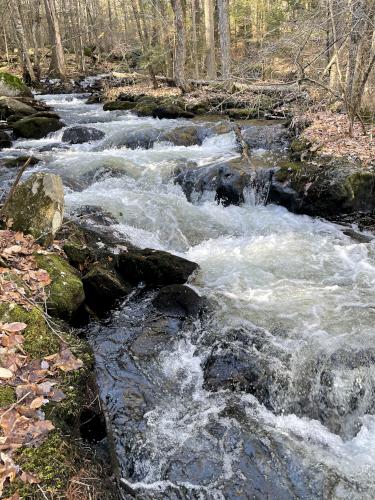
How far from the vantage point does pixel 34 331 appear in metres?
3.96

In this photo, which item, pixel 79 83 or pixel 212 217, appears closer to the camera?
pixel 212 217

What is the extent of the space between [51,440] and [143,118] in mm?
15323

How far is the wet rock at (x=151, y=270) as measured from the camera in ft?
21.2

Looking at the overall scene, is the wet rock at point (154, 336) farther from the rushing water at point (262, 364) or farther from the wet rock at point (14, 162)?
the wet rock at point (14, 162)

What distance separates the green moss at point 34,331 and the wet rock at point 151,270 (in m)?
2.34

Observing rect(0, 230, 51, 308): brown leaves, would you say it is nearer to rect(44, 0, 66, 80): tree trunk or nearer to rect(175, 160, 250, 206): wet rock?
rect(175, 160, 250, 206): wet rock

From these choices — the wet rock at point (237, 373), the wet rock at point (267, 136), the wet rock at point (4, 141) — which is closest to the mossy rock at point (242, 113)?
the wet rock at point (267, 136)

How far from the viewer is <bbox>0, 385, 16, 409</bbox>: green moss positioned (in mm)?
3042

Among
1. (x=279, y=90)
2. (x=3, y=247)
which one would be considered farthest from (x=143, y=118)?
(x=3, y=247)

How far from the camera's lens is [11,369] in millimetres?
3400

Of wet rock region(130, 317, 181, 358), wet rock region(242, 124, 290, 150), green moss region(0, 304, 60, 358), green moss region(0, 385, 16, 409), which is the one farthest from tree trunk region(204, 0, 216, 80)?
green moss region(0, 385, 16, 409)

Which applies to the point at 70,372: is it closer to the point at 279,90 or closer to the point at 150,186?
the point at 150,186

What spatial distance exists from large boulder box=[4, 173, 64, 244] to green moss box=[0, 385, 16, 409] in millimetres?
2682


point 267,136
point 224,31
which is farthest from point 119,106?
point 267,136
